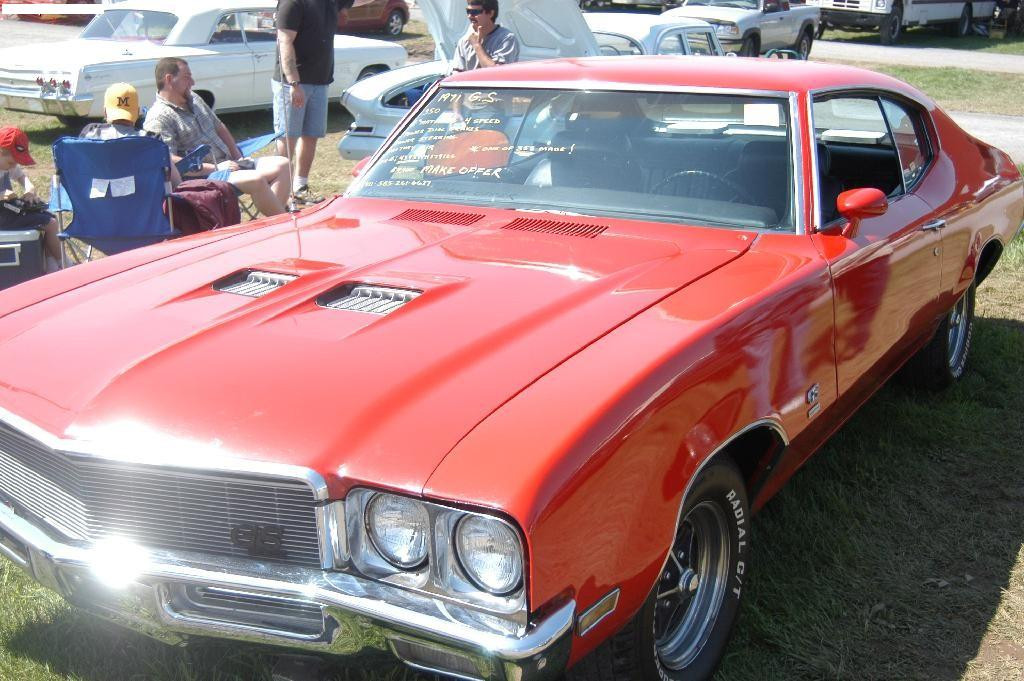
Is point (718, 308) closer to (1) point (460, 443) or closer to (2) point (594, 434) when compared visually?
(2) point (594, 434)

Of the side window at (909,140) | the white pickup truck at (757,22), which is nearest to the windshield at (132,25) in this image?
the white pickup truck at (757,22)

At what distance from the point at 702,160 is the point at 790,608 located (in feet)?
4.88

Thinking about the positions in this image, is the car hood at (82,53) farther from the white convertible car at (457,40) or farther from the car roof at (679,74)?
the car roof at (679,74)

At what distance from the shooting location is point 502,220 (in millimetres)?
3668

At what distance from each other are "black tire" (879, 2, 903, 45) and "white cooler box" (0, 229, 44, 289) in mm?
22201

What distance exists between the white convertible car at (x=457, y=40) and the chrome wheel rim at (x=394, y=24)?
1265 cm

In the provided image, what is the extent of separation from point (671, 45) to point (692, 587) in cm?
832

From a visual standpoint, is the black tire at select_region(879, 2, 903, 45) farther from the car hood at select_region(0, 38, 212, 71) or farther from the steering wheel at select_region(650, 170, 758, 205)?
the steering wheel at select_region(650, 170, 758, 205)

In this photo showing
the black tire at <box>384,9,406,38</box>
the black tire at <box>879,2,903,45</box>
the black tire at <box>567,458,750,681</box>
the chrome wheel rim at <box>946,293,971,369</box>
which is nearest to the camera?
the black tire at <box>567,458,750,681</box>

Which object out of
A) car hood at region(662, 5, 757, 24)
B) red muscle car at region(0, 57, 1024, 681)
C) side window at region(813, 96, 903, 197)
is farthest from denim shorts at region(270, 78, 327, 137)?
car hood at region(662, 5, 757, 24)

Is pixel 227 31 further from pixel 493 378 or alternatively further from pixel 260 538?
pixel 260 538

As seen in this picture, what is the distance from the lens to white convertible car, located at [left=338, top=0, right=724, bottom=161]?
952 cm

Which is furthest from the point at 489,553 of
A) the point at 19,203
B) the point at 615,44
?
Answer: the point at 615,44

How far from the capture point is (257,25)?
41.9ft
